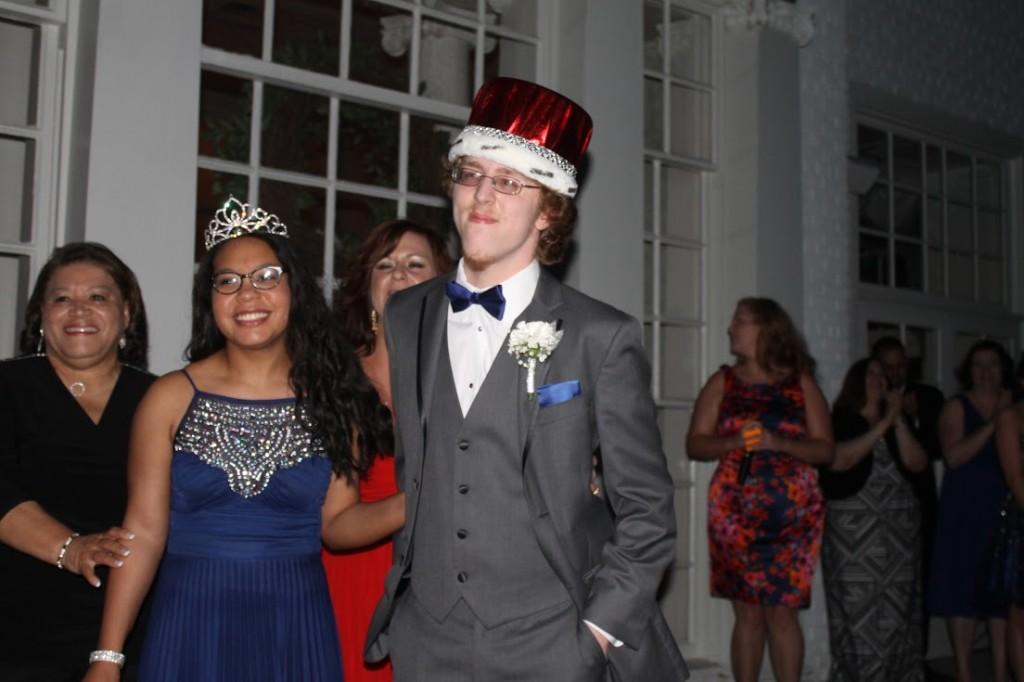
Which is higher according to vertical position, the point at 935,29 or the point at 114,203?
the point at 935,29

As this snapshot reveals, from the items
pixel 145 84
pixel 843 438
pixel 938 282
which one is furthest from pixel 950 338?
pixel 145 84

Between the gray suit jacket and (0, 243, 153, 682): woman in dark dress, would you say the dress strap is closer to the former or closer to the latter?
(0, 243, 153, 682): woman in dark dress

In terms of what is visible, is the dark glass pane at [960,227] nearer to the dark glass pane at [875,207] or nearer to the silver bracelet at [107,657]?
the dark glass pane at [875,207]

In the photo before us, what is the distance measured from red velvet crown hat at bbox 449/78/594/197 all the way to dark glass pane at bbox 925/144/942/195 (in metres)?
6.19

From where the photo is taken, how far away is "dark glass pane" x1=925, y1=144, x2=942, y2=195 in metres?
7.85

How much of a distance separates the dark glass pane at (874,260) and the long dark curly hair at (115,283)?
5252 millimetres

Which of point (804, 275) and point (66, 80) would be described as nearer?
point (66, 80)

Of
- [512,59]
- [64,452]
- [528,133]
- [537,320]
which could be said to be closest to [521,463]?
[537,320]

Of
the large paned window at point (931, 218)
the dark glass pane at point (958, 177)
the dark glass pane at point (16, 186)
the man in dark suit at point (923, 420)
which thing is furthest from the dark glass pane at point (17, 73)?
the dark glass pane at point (958, 177)

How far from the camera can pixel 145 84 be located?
13.2ft

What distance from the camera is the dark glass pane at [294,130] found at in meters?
4.61

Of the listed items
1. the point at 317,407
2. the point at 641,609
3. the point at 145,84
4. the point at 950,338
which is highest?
the point at 145,84

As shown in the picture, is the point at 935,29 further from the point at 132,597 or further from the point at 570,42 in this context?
the point at 132,597

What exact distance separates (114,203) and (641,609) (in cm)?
263
